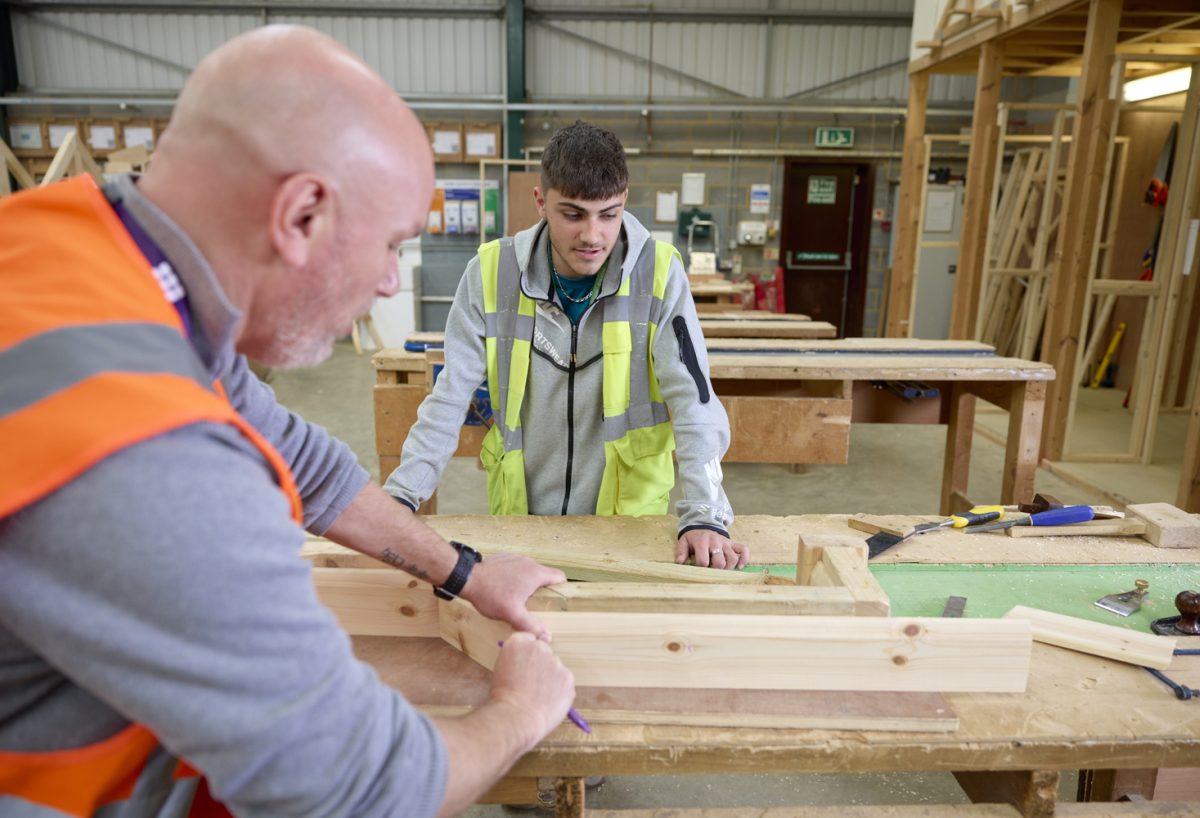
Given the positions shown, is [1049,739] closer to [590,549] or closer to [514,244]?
[590,549]

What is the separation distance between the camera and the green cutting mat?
157cm

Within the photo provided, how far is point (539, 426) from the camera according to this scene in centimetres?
228

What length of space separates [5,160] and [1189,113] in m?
8.88

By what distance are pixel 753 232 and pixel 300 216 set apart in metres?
10.7

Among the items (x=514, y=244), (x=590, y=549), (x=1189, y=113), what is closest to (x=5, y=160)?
(x=514, y=244)

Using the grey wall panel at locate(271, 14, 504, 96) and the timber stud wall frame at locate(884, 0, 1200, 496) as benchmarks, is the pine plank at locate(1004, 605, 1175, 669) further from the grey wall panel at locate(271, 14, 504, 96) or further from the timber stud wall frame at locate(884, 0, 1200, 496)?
the grey wall panel at locate(271, 14, 504, 96)

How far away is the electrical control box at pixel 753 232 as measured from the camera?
1095 centimetres

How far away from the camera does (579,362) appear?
218 cm

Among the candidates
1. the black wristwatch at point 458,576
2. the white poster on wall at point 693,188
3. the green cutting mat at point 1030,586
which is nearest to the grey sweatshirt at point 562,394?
the green cutting mat at point 1030,586

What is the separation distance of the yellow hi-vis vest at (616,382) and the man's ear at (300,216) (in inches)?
52.9

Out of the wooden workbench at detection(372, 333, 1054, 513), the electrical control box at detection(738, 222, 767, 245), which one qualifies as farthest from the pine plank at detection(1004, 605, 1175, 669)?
the electrical control box at detection(738, 222, 767, 245)

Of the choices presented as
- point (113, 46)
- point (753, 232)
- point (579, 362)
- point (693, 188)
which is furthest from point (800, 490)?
point (113, 46)

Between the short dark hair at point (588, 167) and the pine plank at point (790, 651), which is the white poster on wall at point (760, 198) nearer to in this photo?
the short dark hair at point (588, 167)

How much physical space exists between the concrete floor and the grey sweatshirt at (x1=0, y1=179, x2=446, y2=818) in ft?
6.24
